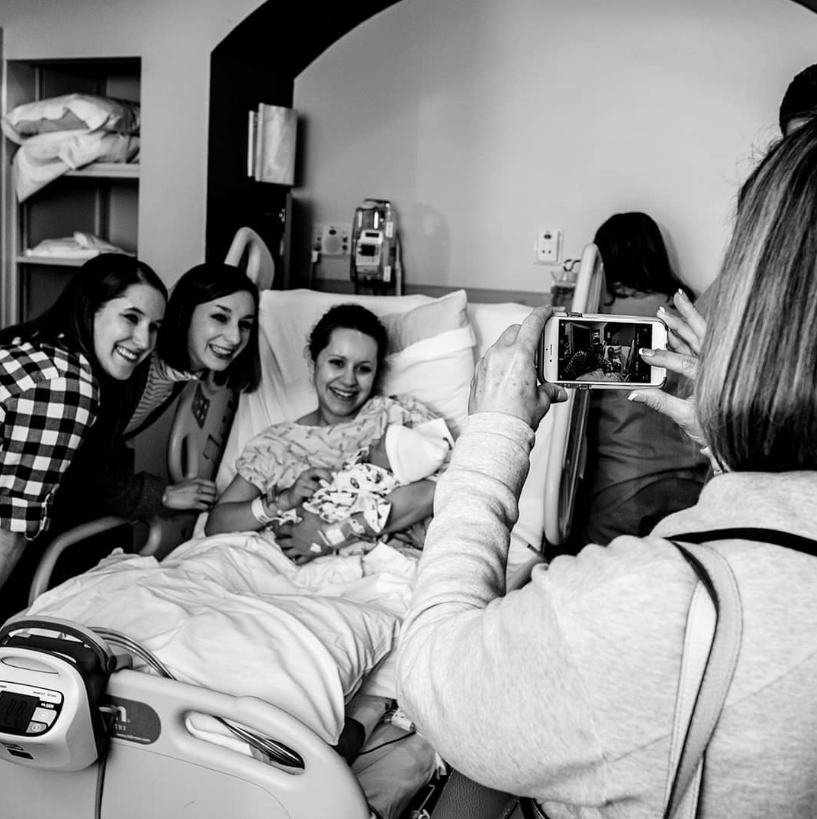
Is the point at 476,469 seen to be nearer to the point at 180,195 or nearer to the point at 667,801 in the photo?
the point at 667,801

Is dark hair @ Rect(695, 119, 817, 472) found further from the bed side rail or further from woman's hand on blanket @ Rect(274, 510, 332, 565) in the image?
woman's hand on blanket @ Rect(274, 510, 332, 565)

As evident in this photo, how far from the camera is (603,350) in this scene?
1.04 meters

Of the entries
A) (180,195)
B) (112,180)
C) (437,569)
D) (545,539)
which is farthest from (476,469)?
(112,180)

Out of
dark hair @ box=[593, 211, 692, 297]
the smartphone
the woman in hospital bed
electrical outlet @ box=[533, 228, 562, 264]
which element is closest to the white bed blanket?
the woman in hospital bed

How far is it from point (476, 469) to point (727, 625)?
0.83 ft

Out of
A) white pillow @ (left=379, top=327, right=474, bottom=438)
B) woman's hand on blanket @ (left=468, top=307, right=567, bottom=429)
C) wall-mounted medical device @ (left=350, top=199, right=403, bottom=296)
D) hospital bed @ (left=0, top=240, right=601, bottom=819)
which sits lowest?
hospital bed @ (left=0, top=240, right=601, bottom=819)

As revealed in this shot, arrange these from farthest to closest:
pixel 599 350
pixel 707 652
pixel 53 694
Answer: pixel 53 694 → pixel 599 350 → pixel 707 652

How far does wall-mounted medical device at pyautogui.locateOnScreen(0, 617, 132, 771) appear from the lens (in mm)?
1357

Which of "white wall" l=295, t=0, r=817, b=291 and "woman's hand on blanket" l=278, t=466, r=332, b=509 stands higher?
"white wall" l=295, t=0, r=817, b=291

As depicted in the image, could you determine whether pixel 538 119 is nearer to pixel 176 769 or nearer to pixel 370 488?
pixel 370 488

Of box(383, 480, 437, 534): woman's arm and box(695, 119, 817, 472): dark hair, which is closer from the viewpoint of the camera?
box(695, 119, 817, 472): dark hair

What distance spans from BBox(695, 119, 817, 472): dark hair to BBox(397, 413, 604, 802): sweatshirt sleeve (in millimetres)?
179

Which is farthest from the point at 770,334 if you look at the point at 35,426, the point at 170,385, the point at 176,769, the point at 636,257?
the point at 636,257

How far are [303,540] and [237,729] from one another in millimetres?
732
